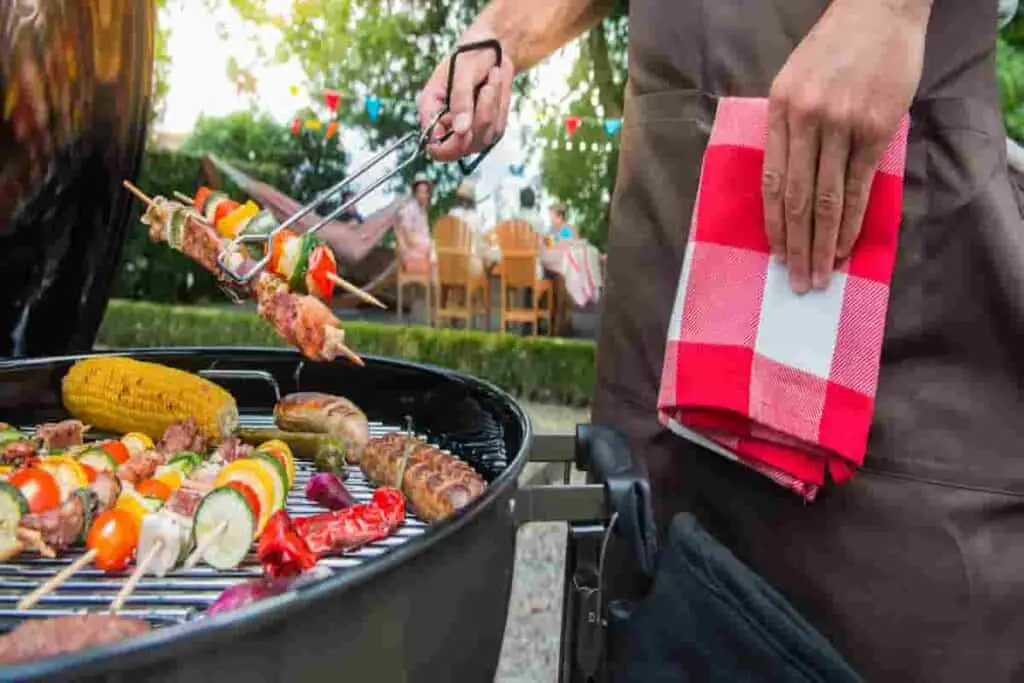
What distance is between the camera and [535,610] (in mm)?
3211

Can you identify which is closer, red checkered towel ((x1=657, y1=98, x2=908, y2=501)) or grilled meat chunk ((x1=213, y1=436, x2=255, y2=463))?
red checkered towel ((x1=657, y1=98, x2=908, y2=501))

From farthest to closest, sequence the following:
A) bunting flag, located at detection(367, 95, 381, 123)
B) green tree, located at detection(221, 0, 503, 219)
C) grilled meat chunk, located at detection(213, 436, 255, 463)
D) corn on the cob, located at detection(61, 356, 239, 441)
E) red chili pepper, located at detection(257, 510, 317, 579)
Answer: bunting flag, located at detection(367, 95, 381, 123) < green tree, located at detection(221, 0, 503, 219) < corn on the cob, located at detection(61, 356, 239, 441) < grilled meat chunk, located at detection(213, 436, 255, 463) < red chili pepper, located at detection(257, 510, 317, 579)

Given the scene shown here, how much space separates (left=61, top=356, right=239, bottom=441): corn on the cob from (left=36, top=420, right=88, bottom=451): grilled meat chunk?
0.21 feet

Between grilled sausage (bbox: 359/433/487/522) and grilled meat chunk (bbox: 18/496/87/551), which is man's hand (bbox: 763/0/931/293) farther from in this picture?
grilled meat chunk (bbox: 18/496/87/551)

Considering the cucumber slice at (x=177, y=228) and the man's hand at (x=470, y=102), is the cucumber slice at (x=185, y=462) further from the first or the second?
the man's hand at (x=470, y=102)

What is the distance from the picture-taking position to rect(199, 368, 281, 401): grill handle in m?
1.65

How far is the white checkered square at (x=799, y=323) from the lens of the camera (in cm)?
110

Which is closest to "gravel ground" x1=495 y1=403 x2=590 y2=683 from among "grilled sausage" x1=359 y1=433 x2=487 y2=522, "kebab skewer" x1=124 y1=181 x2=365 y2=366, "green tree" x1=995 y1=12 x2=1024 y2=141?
"grilled sausage" x1=359 y1=433 x2=487 y2=522

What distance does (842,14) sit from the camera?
0.95 meters

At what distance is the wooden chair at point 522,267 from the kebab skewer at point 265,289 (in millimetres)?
6539

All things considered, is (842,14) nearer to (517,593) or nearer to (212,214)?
(212,214)

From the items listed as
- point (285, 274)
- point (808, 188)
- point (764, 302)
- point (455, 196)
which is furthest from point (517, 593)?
point (455, 196)

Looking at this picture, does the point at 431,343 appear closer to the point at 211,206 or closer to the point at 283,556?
the point at 211,206

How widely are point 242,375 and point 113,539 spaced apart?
711 mm
